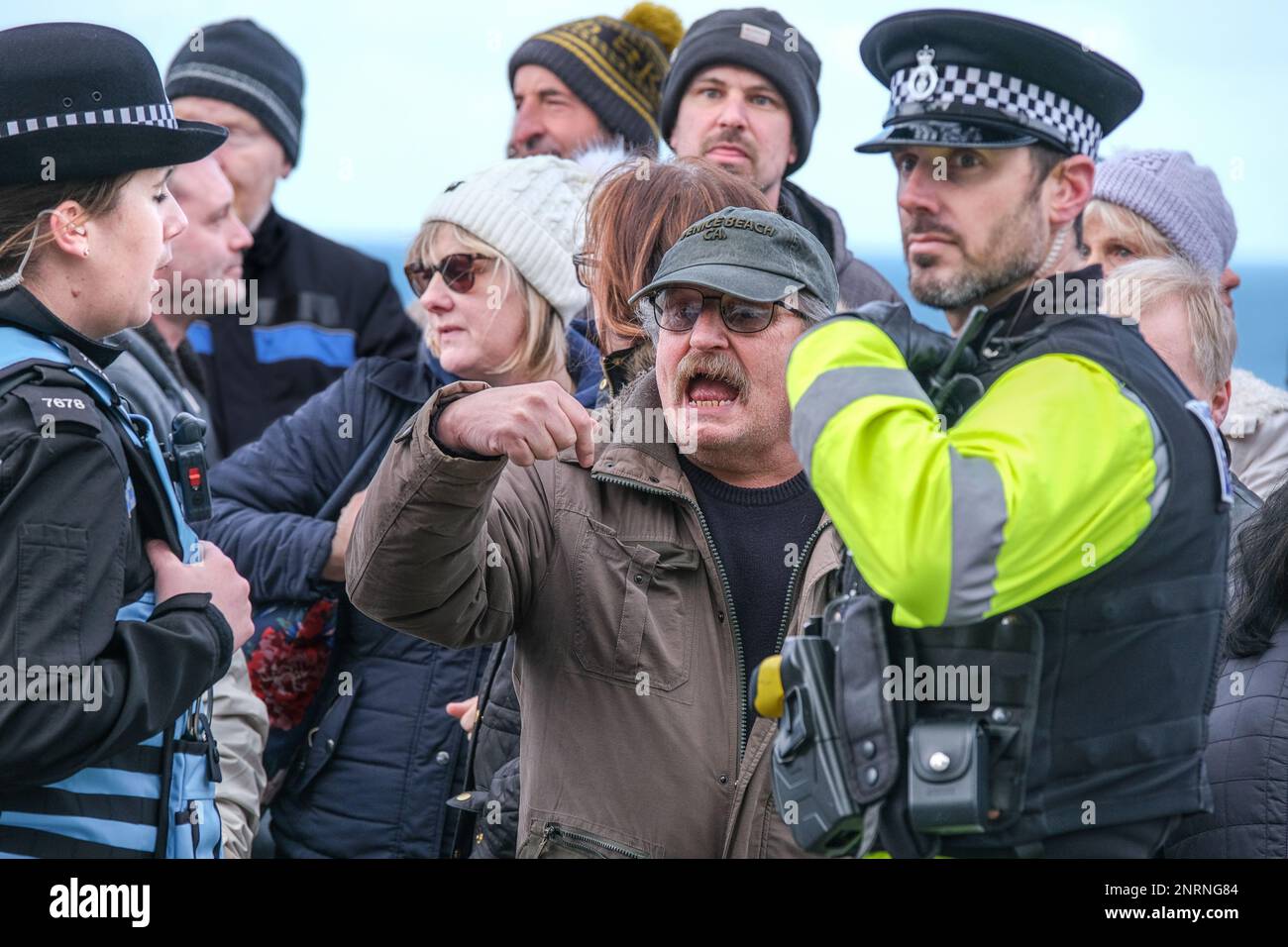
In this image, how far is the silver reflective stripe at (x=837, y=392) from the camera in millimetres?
2252

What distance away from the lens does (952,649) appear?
7.60ft

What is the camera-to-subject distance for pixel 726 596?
2773mm

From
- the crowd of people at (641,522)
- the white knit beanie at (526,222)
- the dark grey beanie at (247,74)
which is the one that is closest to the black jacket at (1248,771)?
the crowd of people at (641,522)

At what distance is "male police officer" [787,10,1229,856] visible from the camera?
2.19m

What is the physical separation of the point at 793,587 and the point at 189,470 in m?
1.11

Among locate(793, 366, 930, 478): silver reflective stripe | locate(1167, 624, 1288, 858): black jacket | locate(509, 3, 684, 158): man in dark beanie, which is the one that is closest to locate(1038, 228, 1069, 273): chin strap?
locate(793, 366, 930, 478): silver reflective stripe

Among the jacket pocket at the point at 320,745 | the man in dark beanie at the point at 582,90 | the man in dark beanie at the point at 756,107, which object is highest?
the man in dark beanie at the point at 582,90

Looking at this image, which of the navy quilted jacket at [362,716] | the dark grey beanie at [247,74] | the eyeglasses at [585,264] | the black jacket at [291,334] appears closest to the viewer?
the eyeglasses at [585,264]

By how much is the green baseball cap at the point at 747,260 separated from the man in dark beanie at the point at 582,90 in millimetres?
2220

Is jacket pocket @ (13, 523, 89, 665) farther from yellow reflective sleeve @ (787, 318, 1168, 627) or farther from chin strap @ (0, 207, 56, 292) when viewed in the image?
yellow reflective sleeve @ (787, 318, 1168, 627)

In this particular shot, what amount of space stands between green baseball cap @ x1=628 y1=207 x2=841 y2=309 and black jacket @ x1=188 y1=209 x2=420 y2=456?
7.13ft

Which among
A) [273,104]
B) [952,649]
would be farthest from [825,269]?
[273,104]

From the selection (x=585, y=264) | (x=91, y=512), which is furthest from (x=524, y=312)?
(x=91, y=512)

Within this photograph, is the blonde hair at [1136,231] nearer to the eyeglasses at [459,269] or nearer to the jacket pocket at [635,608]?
the eyeglasses at [459,269]
